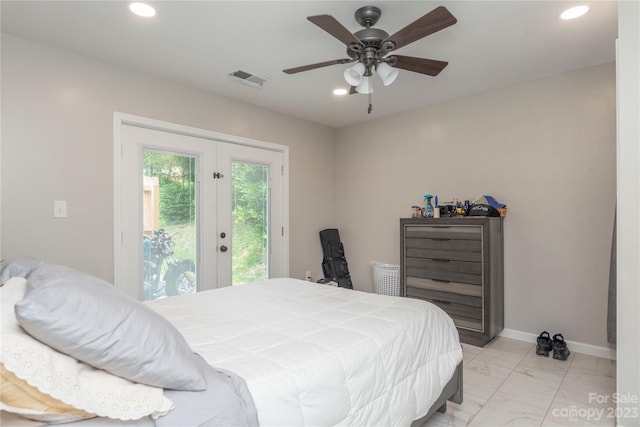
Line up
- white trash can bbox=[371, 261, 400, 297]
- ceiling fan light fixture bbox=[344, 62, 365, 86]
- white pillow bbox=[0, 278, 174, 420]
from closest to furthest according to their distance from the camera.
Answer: white pillow bbox=[0, 278, 174, 420] < ceiling fan light fixture bbox=[344, 62, 365, 86] < white trash can bbox=[371, 261, 400, 297]

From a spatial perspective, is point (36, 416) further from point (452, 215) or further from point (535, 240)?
point (535, 240)

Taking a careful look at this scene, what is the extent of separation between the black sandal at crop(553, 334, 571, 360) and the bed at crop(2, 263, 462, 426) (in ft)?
4.43

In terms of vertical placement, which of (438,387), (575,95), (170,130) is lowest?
(438,387)

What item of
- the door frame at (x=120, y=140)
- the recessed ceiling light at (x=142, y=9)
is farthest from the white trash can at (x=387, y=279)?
the recessed ceiling light at (x=142, y=9)

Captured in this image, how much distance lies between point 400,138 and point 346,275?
187cm

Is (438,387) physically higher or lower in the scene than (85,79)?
lower

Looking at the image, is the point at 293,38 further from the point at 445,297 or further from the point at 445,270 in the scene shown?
the point at 445,297

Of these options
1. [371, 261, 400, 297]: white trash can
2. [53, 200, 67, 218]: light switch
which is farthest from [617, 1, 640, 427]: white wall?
[53, 200, 67, 218]: light switch

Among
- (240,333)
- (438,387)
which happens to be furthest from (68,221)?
(438,387)

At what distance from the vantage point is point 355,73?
7.07ft

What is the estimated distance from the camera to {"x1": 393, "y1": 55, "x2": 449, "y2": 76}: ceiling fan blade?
2143 mm

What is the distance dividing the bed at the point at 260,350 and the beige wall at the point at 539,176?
66.0 inches

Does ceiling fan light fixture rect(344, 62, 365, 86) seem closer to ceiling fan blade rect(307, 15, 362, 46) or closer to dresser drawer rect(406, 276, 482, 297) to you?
ceiling fan blade rect(307, 15, 362, 46)

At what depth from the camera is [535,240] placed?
10.2ft
